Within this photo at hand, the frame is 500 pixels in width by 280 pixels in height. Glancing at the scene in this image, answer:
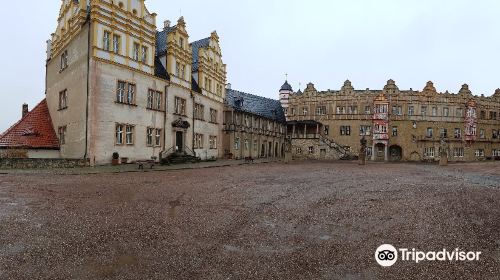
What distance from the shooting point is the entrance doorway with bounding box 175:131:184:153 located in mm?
31494

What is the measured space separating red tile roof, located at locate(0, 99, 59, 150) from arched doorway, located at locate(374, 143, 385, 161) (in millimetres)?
48055

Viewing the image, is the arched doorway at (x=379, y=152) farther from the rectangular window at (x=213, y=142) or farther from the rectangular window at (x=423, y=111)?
the rectangular window at (x=213, y=142)

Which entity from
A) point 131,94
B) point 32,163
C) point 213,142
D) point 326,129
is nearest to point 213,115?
point 213,142

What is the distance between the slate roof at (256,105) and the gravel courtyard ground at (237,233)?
32749 mm

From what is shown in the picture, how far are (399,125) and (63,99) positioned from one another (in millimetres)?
50131

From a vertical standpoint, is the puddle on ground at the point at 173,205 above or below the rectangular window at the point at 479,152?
below

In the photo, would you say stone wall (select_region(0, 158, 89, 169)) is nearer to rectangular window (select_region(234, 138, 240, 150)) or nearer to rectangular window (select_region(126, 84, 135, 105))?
rectangular window (select_region(126, 84, 135, 105))

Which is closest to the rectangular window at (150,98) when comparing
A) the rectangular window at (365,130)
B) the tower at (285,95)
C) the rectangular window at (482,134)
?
the tower at (285,95)

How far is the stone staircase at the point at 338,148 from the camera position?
51.8 meters

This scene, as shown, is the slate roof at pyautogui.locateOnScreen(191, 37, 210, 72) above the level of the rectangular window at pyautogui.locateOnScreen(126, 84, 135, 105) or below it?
above

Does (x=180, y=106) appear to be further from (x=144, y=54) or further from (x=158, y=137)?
(x=144, y=54)

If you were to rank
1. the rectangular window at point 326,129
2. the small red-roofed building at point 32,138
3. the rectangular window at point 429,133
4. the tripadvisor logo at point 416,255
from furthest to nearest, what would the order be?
1. the rectangular window at point 326,129
2. the rectangular window at point 429,133
3. the small red-roofed building at point 32,138
4. the tripadvisor logo at point 416,255

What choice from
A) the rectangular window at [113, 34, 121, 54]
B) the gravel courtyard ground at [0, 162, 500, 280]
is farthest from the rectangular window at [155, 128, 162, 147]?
the gravel courtyard ground at [0, 162, 500, 280]

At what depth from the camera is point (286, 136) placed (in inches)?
2276
